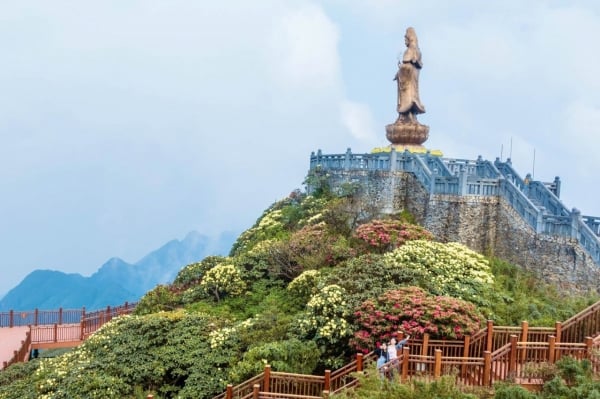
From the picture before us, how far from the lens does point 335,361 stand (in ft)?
39.9

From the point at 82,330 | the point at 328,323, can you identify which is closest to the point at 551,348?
the point at 328,323

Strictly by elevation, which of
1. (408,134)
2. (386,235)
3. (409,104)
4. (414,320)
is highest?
(409,104)

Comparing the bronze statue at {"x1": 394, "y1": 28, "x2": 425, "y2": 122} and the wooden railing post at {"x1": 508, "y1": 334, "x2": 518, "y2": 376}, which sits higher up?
the bronze statue at {"x1": 394, "y1": 28, "x2": 425, "y2": 122}

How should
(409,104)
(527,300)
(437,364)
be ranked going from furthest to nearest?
(409,104) → (527,300) → (437,364)

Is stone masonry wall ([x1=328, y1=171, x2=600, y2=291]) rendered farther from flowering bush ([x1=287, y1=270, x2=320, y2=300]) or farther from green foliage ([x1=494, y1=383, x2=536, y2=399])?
green foliage ([x1=494, y1=383, x2=536, y2=399])

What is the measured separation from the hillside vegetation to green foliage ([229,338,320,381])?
23 mm

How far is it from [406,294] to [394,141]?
46.6ft

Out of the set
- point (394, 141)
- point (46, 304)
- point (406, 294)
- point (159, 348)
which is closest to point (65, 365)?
point (159, 348)

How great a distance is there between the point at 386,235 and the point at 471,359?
762cm

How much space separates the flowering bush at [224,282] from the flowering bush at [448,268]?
5.11 metres

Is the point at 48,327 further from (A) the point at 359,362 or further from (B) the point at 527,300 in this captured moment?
(B) the point at 527,300

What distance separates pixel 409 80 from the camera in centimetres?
2670

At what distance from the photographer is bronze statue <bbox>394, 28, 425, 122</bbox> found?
26.3 meters

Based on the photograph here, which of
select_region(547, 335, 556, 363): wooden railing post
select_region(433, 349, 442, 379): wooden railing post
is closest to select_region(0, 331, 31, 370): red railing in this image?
select_region(433, 349, 442, 379): wooden railing post
